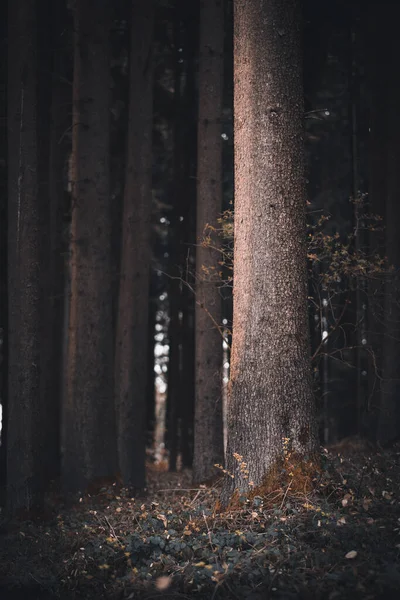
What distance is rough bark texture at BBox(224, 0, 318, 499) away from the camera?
723 cm

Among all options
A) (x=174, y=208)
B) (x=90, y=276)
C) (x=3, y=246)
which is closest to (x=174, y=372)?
(x=174, y=208)

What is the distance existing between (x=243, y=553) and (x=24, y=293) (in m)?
6.50

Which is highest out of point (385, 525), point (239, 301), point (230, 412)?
point (239, 301)

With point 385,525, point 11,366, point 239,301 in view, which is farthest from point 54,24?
point 385,525

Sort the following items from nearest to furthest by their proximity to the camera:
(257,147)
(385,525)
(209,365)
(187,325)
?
(385,525), (257,147), (209,365), (187,325)

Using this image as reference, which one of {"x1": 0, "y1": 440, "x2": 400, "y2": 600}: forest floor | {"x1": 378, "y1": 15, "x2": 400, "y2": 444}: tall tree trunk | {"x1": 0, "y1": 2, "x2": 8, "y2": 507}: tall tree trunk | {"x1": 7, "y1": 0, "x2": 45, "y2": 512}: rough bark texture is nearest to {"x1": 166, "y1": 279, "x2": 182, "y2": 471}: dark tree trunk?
{"x1": 0, "y1": 2, "x2": 8, "y2": 507}: tall tree trunk

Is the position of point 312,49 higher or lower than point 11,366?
higher

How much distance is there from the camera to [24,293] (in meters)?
10.8

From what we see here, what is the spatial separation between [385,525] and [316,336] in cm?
862

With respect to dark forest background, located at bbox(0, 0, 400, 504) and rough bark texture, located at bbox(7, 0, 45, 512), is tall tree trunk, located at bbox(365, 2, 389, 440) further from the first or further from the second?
rough bark texture, located at bbox(7, 0, 45, 512)

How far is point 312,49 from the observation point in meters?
13.9

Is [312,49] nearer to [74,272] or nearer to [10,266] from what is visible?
[74,272]

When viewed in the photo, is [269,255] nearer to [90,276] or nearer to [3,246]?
[90,276]

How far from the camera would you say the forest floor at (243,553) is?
515cm
